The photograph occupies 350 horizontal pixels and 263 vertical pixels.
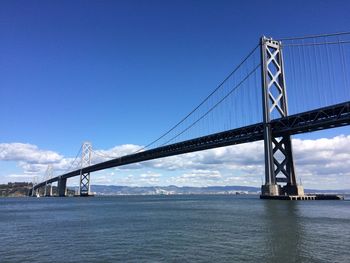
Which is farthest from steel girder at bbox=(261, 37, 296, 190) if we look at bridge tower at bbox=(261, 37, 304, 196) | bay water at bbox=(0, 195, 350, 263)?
bay water at bbox=(0, 195, 350, 263)

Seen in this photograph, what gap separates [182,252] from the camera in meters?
14.7

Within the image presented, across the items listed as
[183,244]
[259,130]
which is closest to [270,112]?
[259,130]

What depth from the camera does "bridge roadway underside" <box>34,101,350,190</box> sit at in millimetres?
52594

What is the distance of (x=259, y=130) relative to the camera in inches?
2537

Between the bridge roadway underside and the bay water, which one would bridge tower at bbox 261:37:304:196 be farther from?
the bay water

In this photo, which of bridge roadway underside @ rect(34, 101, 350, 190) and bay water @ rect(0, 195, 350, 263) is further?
bridge roadway underside @ rect(34, 101, 350, 190)

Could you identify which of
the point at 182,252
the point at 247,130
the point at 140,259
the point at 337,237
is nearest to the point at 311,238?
the point at 337,237

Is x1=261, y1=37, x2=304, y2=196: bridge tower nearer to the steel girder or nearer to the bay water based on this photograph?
the steel girder

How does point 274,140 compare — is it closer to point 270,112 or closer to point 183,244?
point 270,112

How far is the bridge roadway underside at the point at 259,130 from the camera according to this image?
5259 centimetres

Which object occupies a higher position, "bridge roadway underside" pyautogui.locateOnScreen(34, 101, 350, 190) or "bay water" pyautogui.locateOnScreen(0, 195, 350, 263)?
"bridge roadway underside" pyautogui.locateOnScreen(34, 101, 350, 190)

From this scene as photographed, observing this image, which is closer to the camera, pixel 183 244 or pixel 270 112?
pixel 183 244

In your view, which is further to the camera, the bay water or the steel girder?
the steel girder

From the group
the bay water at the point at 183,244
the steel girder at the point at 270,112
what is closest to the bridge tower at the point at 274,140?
the steel girder at the point at 270,112
